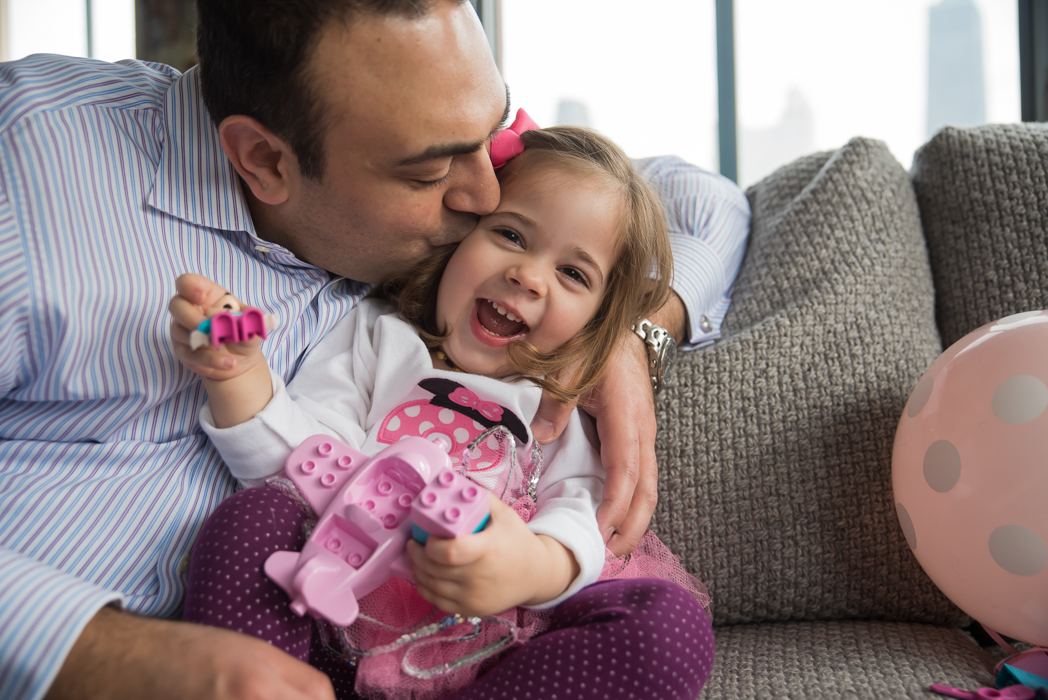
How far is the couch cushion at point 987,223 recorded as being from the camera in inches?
48.4

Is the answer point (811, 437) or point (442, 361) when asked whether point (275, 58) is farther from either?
point (811, 437)

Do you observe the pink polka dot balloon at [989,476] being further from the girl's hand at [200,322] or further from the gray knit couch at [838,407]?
the girl's hand at [200,322]

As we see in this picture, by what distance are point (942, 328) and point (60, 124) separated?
5.16 feet

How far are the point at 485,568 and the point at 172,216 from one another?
69cm

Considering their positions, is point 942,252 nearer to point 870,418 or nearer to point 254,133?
point 870,418

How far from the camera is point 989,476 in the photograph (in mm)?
866

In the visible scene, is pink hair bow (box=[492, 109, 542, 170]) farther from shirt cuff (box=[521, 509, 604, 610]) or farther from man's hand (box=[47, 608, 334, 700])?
man's hand (box=[47, 608, 334, 700])

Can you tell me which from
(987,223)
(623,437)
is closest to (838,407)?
(623,437)

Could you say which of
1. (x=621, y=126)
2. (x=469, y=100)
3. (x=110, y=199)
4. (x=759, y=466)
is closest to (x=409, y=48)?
(x=469, y=100)

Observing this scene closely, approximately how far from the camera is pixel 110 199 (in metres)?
0.90

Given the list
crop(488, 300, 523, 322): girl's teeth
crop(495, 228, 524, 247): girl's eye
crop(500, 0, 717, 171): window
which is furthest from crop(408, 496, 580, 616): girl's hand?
crop(500, 0, 717, 171): window

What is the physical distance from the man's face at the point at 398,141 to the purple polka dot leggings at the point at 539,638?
0.45 meters

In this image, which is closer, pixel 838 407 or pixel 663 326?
pixel 838 407

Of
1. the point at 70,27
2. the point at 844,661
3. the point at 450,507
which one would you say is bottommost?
the point at 844,661
